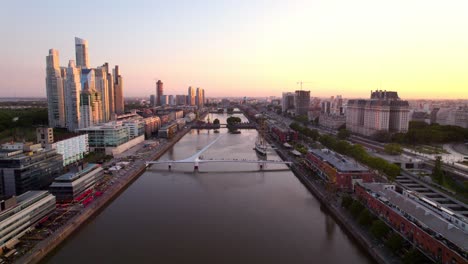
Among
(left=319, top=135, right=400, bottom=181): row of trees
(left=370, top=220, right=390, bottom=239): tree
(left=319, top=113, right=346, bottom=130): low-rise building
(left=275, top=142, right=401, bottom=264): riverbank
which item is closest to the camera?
(left=275, top=142, right=401, bottom=264): riverbank

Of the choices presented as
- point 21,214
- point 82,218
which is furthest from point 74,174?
point 21,214

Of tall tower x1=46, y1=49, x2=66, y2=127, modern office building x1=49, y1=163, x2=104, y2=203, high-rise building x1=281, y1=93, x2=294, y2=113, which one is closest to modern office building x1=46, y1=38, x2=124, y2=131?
tall tower x1=46, y1=49, x2=66, y2=127

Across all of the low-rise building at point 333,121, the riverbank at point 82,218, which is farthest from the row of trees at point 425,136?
the riverbank at point 82,218

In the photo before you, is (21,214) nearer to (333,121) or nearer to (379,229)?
(379,229)

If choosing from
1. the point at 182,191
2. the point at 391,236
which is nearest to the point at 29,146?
the point at 182,191

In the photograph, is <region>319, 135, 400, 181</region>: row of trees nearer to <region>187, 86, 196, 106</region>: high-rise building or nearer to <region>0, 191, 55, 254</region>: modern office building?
<region>0, 191, 55, 254</region>: modern office building

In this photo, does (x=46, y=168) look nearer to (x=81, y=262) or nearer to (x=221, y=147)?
(x=81, y=262)
